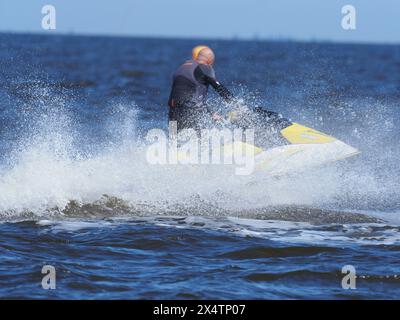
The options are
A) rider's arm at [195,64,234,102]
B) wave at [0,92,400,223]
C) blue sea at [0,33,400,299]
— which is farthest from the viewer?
rider's arm at [195,64,234,102]

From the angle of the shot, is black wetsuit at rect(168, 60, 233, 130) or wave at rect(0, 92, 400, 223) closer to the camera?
wave at rect(0, 92, 400, 223)

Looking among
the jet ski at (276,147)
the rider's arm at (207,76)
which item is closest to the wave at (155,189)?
the jet ski at (276,147)

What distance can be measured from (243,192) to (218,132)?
889 mm

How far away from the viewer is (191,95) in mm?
12125

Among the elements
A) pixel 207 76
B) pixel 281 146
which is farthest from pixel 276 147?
pixel 207 76

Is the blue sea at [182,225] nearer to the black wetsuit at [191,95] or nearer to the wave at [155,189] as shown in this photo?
the wave at [155,189]

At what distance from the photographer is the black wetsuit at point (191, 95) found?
12.1 m

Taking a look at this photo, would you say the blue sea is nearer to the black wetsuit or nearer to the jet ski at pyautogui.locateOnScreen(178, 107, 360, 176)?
the jet ski at pyautogui.locateOnScreen(178, 107, 360, 176)

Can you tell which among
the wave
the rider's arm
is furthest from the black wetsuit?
the wave

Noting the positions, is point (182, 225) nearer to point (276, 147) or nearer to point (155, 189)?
point (155, 189)

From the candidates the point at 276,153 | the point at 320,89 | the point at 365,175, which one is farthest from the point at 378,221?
the point at 320,89

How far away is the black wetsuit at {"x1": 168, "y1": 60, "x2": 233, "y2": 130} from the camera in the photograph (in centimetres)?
1208
